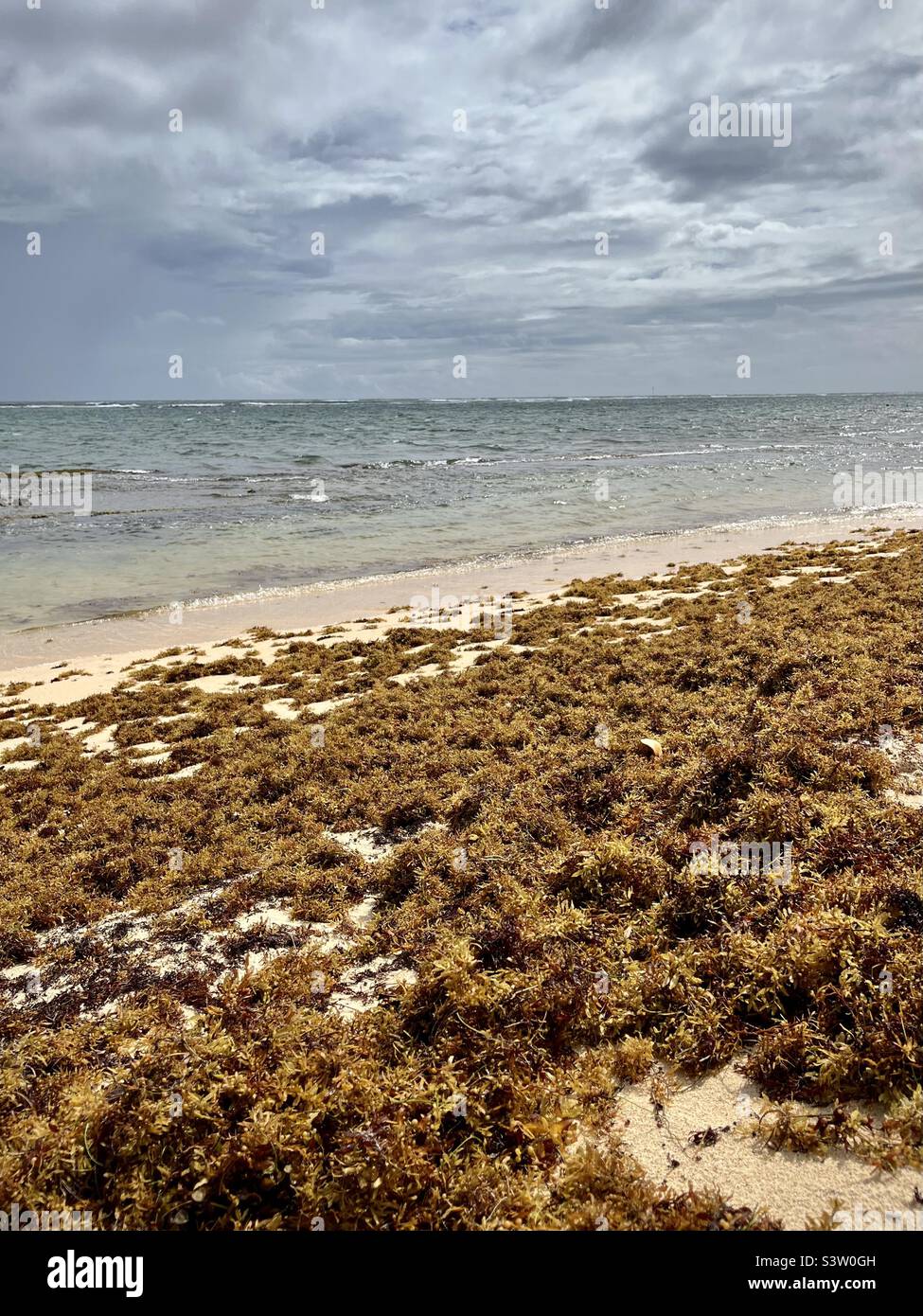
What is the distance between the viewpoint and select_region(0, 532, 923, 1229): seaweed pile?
2.70 m

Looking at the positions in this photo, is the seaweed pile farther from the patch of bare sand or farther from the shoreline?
the shoreline

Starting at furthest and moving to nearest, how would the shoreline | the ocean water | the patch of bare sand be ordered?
the ocean water, the shoreline, the patch of bare sand

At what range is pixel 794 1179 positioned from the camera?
252 cm

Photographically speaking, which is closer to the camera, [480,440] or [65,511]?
[65,511]

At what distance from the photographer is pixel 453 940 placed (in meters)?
4.01

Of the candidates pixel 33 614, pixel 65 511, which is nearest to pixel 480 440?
pixel 65 511

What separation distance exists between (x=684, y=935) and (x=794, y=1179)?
1.38 meters

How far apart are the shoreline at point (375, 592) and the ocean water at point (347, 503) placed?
87 centimetres

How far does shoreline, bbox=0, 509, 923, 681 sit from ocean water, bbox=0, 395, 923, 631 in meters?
0.87

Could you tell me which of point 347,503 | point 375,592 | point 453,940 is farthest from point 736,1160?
point 347,503

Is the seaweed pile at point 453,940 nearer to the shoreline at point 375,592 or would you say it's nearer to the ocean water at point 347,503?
the shoreline at point 375,592

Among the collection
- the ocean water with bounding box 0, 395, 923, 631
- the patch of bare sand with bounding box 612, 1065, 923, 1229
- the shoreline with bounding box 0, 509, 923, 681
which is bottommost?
the patch of bare sand with bounding box 612, 1065, 923, 1229

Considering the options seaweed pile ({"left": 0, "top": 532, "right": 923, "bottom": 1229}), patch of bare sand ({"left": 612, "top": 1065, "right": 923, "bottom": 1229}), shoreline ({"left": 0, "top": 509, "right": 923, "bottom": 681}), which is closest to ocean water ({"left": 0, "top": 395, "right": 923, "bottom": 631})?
shoreline ({"left": 0, "top": 509, "right": 923, "bottom": 681})
